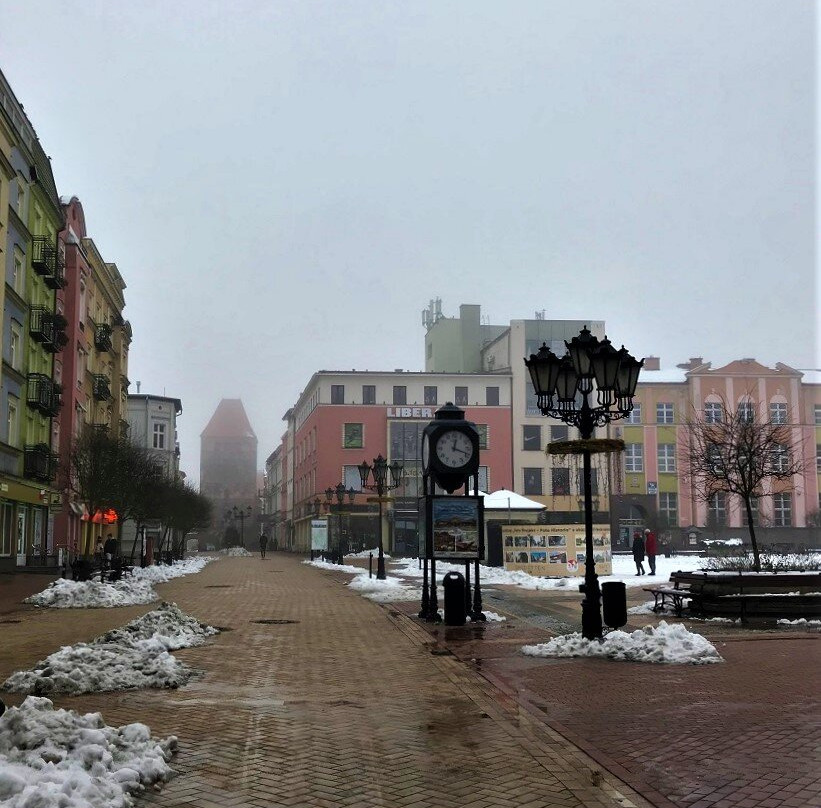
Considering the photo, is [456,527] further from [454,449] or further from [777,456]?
[777,456]

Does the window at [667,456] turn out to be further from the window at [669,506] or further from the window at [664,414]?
the window at [669,506]

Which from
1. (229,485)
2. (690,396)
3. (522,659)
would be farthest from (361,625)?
(229,485)

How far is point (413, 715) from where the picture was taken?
8328 millimetres

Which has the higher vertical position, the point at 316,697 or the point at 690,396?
the point at 690,396

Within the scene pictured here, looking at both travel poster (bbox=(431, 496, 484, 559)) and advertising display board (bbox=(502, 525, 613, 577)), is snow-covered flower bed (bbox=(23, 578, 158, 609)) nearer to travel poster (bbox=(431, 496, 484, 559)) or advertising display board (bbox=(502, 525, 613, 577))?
travel poster (bbox=(431, 496, 484, 559))

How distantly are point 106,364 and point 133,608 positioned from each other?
1546 inches

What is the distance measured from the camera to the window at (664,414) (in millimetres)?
81562

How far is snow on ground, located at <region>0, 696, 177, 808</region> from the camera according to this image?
16.8ft

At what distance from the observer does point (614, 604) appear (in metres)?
12.9

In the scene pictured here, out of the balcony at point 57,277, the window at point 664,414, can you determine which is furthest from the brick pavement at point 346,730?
the window at point 664,414

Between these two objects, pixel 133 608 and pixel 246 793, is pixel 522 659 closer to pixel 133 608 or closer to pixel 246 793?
pixel 246 793

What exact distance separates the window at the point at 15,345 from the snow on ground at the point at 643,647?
27.6m

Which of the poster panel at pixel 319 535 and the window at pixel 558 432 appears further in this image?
the window at pixel 558 432

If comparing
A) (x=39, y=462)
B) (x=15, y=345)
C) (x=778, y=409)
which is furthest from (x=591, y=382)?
(x=778, y=409)
